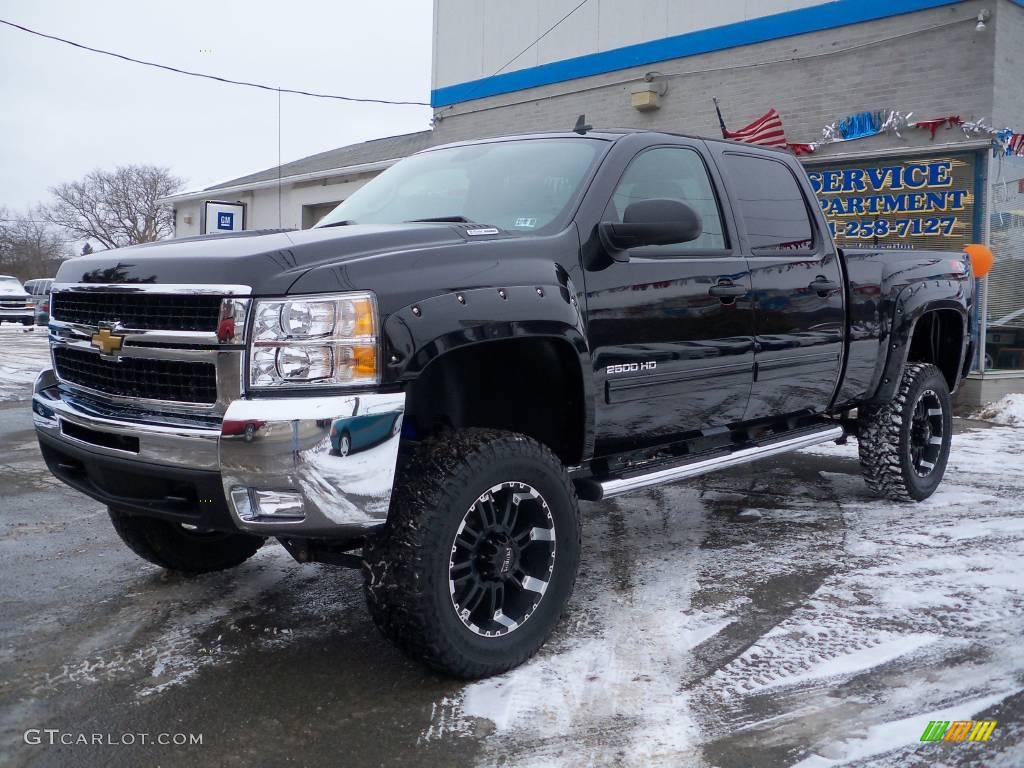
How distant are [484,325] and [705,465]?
154 cm

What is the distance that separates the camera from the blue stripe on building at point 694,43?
1133cm

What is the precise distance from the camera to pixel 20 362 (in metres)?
14.9

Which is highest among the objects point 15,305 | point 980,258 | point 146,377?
point 980,258

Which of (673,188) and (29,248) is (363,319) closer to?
(673,188)

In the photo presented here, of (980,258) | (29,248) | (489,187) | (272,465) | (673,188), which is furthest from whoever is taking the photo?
(29,248)

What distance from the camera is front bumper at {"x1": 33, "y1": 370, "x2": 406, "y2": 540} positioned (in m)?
2.81

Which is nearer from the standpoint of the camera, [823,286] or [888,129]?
[823,286]

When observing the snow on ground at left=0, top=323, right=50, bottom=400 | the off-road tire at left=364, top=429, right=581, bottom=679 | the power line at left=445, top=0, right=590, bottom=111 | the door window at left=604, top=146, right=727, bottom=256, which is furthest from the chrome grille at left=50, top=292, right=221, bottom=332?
the power line at left=445, top=0, right=590, bottom=111

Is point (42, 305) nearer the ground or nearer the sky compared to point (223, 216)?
nearer the ground

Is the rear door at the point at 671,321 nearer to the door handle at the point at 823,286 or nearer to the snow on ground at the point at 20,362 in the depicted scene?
the door handle at the point at 823,286

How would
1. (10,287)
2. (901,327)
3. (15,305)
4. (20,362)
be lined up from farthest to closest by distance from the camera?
(10,287) < (15,305) < (20,362) < (901,327)

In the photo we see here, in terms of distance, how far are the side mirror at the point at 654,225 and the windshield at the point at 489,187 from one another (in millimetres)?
242

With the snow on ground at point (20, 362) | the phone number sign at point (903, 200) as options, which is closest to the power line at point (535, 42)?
the phone number sign at point (903, 200)

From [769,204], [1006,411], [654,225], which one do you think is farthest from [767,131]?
[654,225]
